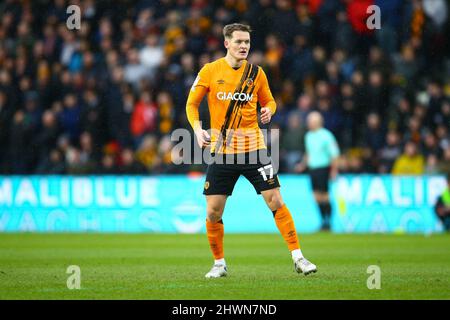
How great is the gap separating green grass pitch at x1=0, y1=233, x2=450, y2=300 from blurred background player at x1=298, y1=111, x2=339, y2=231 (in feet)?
3.67

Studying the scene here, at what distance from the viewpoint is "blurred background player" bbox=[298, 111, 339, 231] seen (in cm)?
1762

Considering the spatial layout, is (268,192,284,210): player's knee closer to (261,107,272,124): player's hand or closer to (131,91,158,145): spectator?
(261,107,272,124): player's hand

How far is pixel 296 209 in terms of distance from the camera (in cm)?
1844

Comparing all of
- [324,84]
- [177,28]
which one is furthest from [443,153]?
[177,28]

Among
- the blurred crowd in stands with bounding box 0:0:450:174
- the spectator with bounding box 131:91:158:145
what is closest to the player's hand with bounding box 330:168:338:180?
the blurred crowd in stands with bounding box 0:0:450:174

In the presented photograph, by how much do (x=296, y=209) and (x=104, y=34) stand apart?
22.7 feet

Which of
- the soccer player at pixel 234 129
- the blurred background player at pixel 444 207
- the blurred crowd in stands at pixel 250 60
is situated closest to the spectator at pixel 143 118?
the blurred crowd in stands at pixel 250 60

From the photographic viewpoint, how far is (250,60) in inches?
784

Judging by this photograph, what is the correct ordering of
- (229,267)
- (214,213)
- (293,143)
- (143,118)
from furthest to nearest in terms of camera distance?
1. (143,118)
2. (293,143)
3. (229,267)
4. (214,213)

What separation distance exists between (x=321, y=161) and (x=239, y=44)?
349 inches

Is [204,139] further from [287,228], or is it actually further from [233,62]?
[287,228]

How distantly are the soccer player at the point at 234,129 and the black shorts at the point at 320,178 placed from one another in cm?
842

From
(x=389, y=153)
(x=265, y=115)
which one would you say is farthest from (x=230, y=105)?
(x=389, y=153)

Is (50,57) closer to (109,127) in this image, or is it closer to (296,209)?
(109,127)
